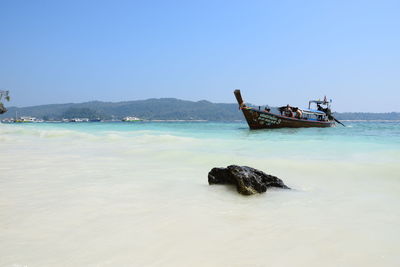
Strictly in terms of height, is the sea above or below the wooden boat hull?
below

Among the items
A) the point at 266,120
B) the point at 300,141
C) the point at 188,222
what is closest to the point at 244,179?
the point at 188,222

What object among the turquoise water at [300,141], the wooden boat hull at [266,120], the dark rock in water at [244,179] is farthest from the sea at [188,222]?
the wooden boat hull at [266,120]

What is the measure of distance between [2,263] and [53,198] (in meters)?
1.84

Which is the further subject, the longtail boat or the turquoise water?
the longtail boat

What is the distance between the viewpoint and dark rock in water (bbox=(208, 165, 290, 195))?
438cm

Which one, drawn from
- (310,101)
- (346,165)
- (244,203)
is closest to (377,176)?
(346,165)

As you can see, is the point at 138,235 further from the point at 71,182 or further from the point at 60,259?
the point at 71,182

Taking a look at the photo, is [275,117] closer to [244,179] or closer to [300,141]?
[300,141]

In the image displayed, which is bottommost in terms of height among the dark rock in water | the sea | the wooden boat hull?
the sea

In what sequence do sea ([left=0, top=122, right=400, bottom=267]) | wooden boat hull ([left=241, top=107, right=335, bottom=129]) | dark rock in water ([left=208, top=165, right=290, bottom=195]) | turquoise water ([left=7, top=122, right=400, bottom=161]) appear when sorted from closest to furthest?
sea ([left=0, top=122, right=400, bottom=267]), dark rock in water ([left=208, top=165, right=290, bottom=195]), turquoise water ([left=7, top=122, right=400, bottom=161]), wooden boat hull ([left=241, top=107, right=335, bottom=129])

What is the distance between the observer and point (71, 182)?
501cm

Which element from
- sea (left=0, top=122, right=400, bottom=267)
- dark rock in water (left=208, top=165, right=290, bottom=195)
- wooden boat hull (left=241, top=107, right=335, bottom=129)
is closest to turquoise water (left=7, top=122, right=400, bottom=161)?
wooden boat hull (left=241, top=107, right=335, bottom=129)

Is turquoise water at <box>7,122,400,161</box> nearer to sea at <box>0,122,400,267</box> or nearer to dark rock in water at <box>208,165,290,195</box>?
dark rock in water at <box>208,165,290,195</box>

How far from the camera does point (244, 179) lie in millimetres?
4418
